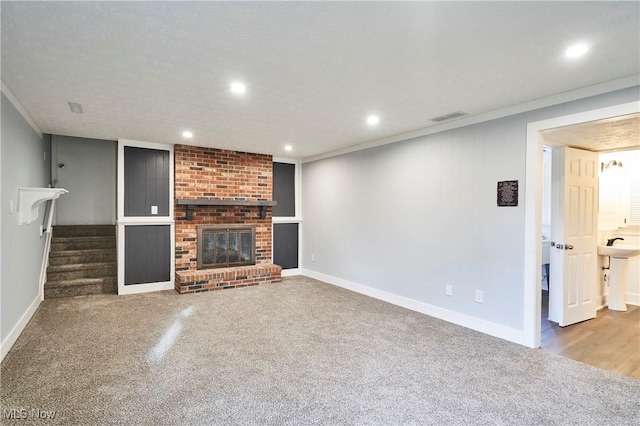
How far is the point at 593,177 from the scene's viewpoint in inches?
161

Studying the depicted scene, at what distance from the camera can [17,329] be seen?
126 inches

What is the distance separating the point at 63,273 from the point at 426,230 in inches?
205

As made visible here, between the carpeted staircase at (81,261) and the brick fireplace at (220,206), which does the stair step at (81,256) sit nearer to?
the carpeted staircase at (81,261)

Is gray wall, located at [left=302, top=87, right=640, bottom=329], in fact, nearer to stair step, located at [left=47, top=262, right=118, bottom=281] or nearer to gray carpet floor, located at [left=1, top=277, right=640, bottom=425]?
gray carpet floor, located at [left=1, top=277, right=640, bottom=425]

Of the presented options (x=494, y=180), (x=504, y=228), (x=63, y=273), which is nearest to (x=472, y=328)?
(x=504, y=228)

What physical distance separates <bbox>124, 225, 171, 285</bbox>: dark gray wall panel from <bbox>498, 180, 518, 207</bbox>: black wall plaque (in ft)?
15.4

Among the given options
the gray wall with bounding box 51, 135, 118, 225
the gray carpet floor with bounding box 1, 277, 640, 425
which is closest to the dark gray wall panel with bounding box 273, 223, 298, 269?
the gray carpet floor with bounding box 1, 277, 640, 425

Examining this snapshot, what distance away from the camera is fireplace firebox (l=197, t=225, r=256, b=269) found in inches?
218

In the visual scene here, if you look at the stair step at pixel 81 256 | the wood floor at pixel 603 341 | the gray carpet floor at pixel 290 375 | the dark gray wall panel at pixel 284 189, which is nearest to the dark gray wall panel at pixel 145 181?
the stair step at pixel 81 256

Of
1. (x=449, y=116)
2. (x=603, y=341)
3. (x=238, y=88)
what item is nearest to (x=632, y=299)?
(x=603, y=341)

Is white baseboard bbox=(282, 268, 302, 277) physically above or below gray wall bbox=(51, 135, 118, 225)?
below

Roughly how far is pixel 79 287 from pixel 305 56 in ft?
15.6

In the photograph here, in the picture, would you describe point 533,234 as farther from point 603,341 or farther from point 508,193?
point 603,341

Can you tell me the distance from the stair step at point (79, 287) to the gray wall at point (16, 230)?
1.41ft
